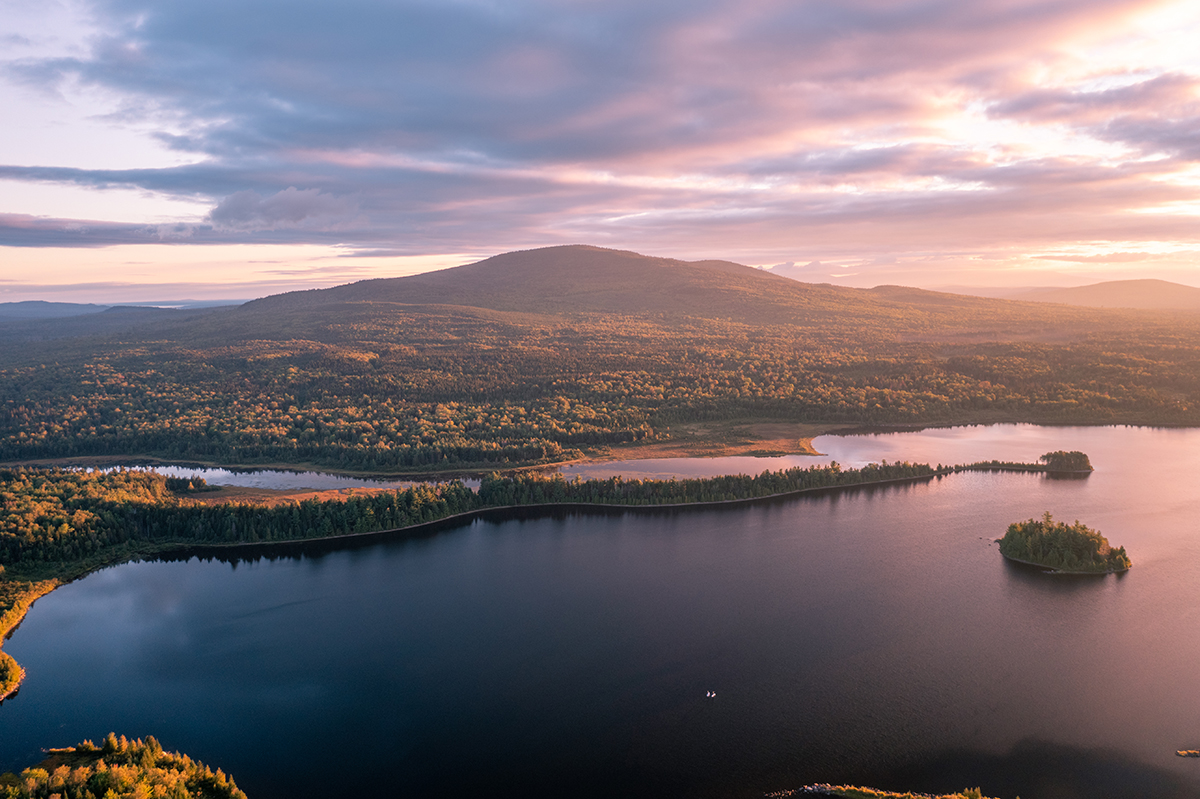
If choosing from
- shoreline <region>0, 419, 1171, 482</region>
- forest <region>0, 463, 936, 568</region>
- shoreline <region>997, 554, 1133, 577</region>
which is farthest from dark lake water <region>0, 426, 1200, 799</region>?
shoreline <region>0, 419, 1171, 482</region>

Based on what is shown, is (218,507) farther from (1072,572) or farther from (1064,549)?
(1072,572)

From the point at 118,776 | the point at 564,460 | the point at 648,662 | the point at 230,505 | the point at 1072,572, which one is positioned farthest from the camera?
the point at 564,460

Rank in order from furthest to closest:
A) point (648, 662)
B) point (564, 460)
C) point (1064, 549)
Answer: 1. point (564, 460)
2. point (1064, 549)
3. point (648, 662)

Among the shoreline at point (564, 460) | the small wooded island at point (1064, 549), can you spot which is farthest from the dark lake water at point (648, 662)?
the shoreline at point (564, 460)

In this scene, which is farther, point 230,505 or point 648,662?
→ point 230,505

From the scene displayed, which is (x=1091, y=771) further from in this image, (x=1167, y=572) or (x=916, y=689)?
(x=1167, y=572)

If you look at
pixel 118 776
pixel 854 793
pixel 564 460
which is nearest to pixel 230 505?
pixel 564 460

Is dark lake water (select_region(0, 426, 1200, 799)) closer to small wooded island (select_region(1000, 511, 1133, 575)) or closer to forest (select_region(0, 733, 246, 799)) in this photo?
small wooded island (select_region(1000, 511, 1133, 575))
